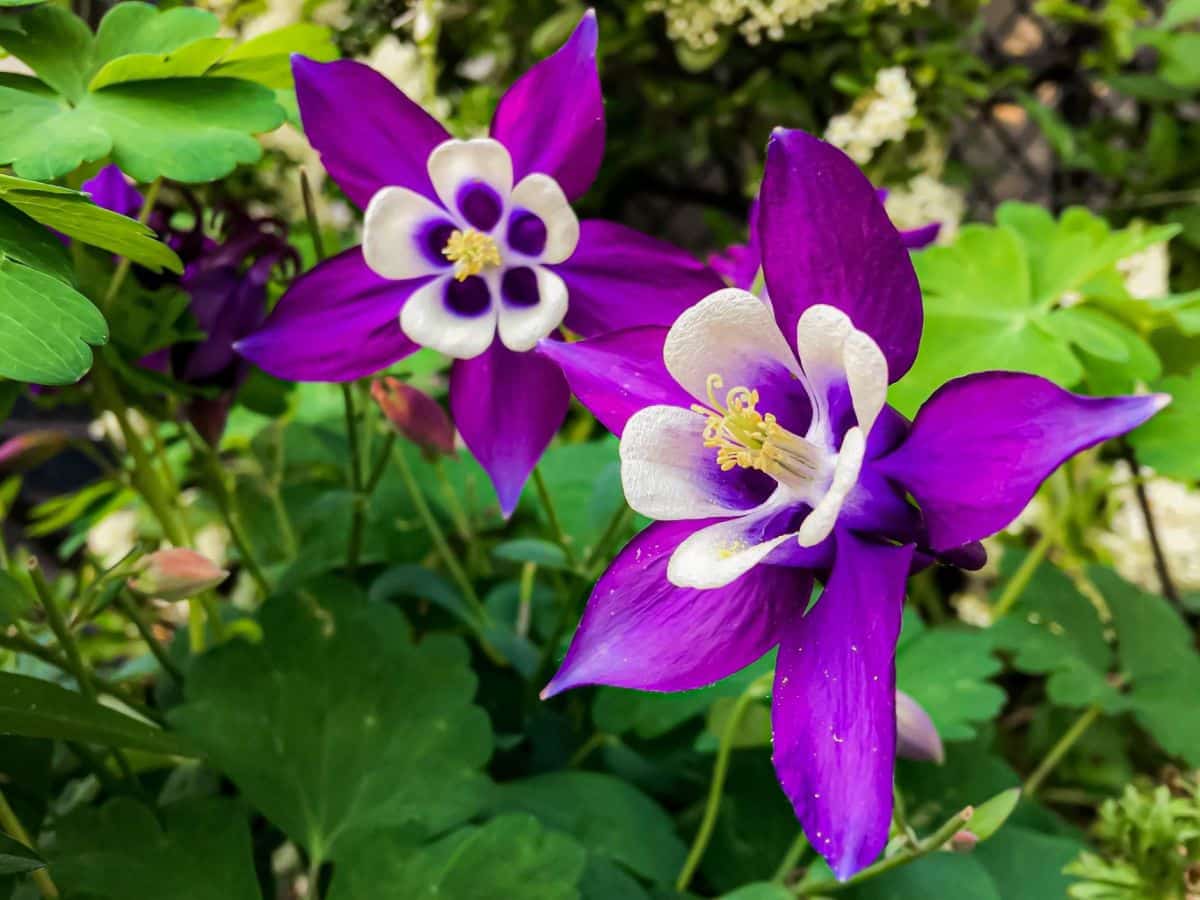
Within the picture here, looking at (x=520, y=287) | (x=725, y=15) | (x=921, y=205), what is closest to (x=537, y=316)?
(x=520, y=287)

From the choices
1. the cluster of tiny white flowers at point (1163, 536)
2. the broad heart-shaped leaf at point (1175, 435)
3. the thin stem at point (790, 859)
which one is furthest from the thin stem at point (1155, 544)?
the thin stem at point (790, 859)

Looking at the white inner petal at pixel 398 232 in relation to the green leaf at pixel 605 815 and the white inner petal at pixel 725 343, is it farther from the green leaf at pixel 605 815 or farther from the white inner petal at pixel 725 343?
the green leaf at pixel 605 815

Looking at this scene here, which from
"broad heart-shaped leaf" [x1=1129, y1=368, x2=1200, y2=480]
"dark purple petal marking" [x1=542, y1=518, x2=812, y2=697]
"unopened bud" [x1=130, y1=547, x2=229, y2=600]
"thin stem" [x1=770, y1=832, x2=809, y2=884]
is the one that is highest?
"dark purple petal marking" [x1=542, y1=518, x2=812, y2=697]

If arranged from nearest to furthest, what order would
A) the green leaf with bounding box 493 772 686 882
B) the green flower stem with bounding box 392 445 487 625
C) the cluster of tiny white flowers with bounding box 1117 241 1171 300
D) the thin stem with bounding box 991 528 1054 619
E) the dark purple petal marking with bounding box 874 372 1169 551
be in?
the dark purple petal marking with bounding box 874 372 1169 551, the green leaf with bounding box 493 772 686 882, the green flower stem with bounding box 392 445 487 625, the thin stem with bounding box 991 528 1054 619, the cluster of tiny white flowers with bounding box 1117 241 1171 300

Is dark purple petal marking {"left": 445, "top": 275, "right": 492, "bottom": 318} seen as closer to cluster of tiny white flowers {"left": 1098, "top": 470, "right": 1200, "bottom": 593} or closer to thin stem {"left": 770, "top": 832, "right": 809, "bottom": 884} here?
thin stem {"left": 770, "top": 832, "right": 809, "bottom": 884}

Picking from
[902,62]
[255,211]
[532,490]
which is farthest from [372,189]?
[255,211]

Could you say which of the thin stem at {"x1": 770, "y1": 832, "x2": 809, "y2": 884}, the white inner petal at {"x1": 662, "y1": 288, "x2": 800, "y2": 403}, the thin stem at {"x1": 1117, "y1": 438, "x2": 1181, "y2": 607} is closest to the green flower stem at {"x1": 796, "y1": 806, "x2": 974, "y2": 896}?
the thin stem at {"x1": 770, "y1": 832, "x2": 809, "y2": 884}
